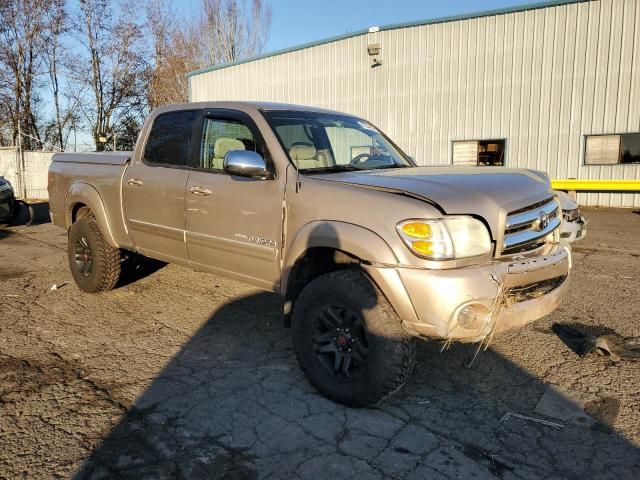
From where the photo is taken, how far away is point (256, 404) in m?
3.10

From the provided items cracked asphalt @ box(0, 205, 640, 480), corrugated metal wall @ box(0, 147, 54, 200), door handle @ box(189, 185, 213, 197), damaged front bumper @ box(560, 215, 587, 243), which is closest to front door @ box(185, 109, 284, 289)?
door handle @ box(189, 185, 213, 197)

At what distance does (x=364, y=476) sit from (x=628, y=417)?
5.47 feet

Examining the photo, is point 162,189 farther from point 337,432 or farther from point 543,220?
point 543,220

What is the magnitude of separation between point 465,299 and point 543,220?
3.06ft

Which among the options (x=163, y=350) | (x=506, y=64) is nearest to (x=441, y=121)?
(x=506, y=64)

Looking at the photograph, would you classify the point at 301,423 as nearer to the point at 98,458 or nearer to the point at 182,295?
the point at 98,458

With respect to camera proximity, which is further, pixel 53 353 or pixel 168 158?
pixel 168 158

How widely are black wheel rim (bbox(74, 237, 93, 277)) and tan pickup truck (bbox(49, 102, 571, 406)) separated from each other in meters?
1.10

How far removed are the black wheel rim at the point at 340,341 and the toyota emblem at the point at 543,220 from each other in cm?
130

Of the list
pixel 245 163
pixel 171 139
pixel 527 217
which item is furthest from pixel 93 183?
pixel 527 217

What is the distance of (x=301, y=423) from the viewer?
2.89 m

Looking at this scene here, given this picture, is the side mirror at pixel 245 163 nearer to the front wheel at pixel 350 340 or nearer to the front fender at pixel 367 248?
the front fender at pixel 367 248

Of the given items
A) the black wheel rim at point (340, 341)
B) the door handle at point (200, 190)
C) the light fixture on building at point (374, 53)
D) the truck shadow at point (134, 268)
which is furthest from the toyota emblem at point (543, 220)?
the light fixture on building at point (374, 53)

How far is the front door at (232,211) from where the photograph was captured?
3580 mm
